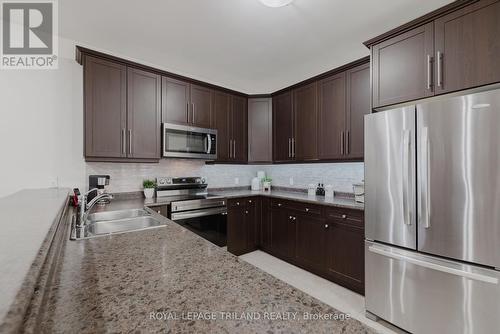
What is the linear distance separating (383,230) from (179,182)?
256 centimetres

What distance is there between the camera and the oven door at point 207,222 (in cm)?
277

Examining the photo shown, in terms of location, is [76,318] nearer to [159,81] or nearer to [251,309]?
[251,309]

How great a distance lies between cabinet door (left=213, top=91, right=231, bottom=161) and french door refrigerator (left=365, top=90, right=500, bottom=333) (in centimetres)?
213

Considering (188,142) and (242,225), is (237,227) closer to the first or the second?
(242,225)

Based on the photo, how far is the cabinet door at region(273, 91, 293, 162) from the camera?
11.4 feet

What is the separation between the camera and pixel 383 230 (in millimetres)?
1899

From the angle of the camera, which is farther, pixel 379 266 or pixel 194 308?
pixel 379 266

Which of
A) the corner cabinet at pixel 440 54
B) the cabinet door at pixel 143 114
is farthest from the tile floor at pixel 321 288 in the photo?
the cabinet door at pixel 143 114

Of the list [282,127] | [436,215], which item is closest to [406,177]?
[436,215]

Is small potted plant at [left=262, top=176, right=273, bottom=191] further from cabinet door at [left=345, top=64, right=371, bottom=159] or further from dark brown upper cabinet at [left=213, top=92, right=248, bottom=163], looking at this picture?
cabinet door at [left=345, top=64, right=371, bottom=159]

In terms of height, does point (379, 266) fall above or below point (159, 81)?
below

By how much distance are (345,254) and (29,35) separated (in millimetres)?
4056

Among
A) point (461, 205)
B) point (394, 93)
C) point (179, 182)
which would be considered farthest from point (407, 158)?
point (179, 182)

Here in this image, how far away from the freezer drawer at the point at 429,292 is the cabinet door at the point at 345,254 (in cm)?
34
